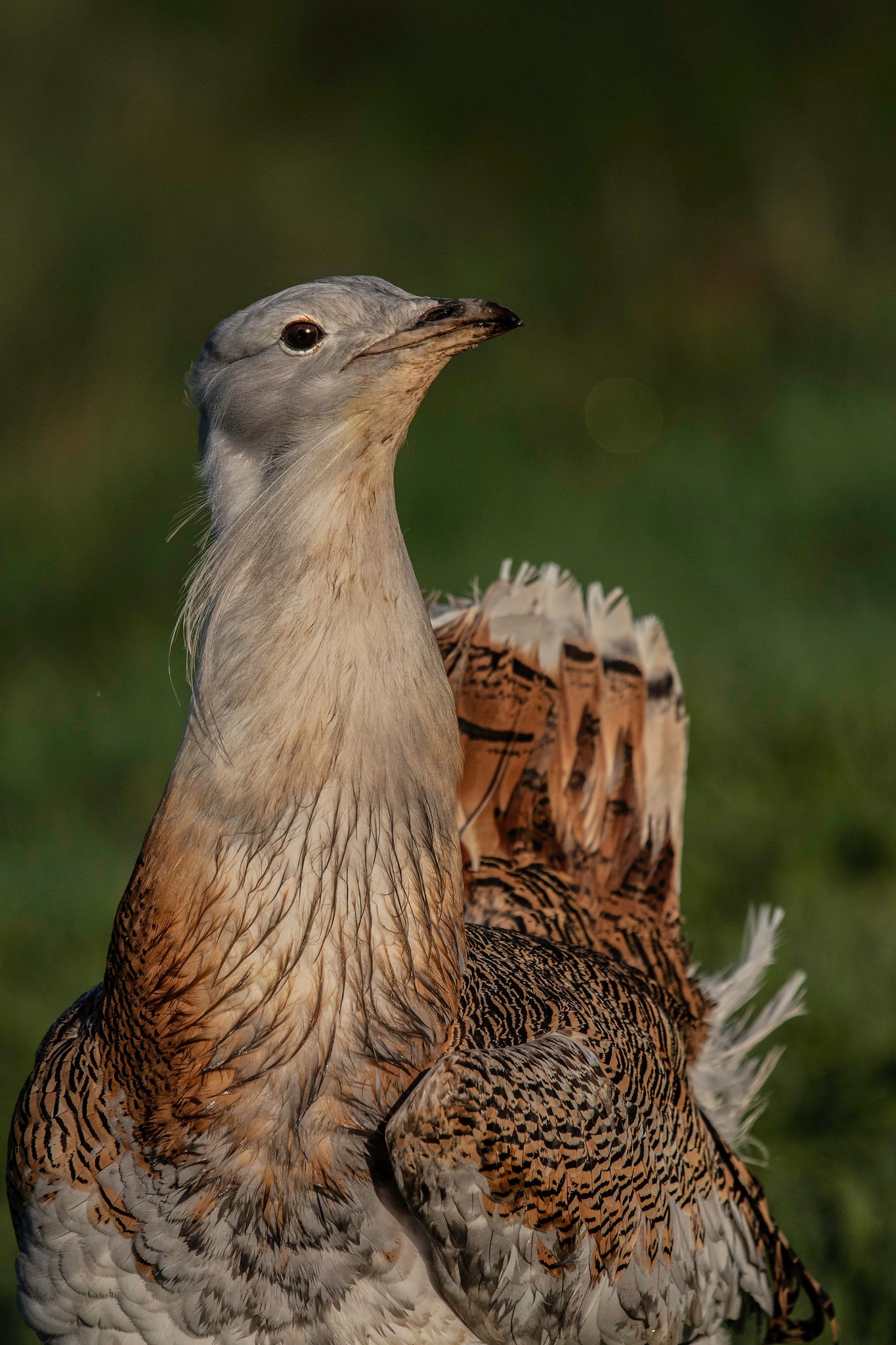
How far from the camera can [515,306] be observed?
6.87m

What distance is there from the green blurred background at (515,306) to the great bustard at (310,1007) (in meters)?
2.63

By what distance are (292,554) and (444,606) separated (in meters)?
1.54

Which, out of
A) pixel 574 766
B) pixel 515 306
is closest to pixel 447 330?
pixel 574 766

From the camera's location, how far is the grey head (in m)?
1.97

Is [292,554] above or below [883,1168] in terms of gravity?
above

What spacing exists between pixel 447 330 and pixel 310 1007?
928mm

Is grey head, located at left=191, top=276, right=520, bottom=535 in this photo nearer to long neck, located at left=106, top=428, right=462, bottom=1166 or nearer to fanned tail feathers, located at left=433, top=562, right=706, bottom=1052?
long neck, located at left=106, top=428, right=462, bottom=1166

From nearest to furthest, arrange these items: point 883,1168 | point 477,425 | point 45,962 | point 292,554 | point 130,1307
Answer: point 292,554 → point 130,1307 → point 883,1168 → point 45,962 → point 477,425

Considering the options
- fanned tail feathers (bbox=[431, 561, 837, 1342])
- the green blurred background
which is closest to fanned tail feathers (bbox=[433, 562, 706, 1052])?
fanned tail feathers (bbox=[431, 561, 837, 1342])

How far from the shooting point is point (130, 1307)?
83.2 inches

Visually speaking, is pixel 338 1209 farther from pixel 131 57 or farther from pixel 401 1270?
pixel 131 57

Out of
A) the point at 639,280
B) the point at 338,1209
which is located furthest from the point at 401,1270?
the point at 639,280

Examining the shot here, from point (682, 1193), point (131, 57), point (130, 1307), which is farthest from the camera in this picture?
point (131, 57)

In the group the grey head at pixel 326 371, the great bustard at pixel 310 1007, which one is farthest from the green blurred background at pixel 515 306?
the grey head at pixel 326 371
